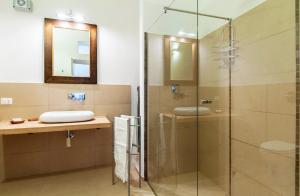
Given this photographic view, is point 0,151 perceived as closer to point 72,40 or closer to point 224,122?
point 72,40

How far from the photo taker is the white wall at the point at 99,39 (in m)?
2.20

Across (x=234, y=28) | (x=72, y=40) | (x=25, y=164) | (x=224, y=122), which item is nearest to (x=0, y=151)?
(x=25, y=164)

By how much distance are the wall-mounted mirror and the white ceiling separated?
112 millimetres

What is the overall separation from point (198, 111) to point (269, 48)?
922mm

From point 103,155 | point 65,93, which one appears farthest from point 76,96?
point 103,155

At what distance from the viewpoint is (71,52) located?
2.42 metres

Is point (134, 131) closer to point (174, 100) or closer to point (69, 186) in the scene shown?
point (174, 100)

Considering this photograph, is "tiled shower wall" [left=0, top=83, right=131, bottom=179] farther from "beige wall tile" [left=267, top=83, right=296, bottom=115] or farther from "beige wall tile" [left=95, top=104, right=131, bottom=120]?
"beige wall tile" [left=267, top=83, right=296, bottom=115]

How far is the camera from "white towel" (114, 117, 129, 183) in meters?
1.96

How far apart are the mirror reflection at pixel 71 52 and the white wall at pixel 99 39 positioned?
160mm

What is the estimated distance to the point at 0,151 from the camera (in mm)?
2188

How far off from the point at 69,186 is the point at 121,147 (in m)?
0.75

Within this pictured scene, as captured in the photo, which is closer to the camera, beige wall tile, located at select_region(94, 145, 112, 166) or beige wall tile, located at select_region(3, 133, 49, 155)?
beige wall tile, located at select_region(3, 133, 49, 155)

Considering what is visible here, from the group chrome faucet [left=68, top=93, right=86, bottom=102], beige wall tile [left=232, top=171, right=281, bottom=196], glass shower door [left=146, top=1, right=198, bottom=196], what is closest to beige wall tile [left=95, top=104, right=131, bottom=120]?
chrome faucet [left=68, top=93, right=86, bottom=102]
